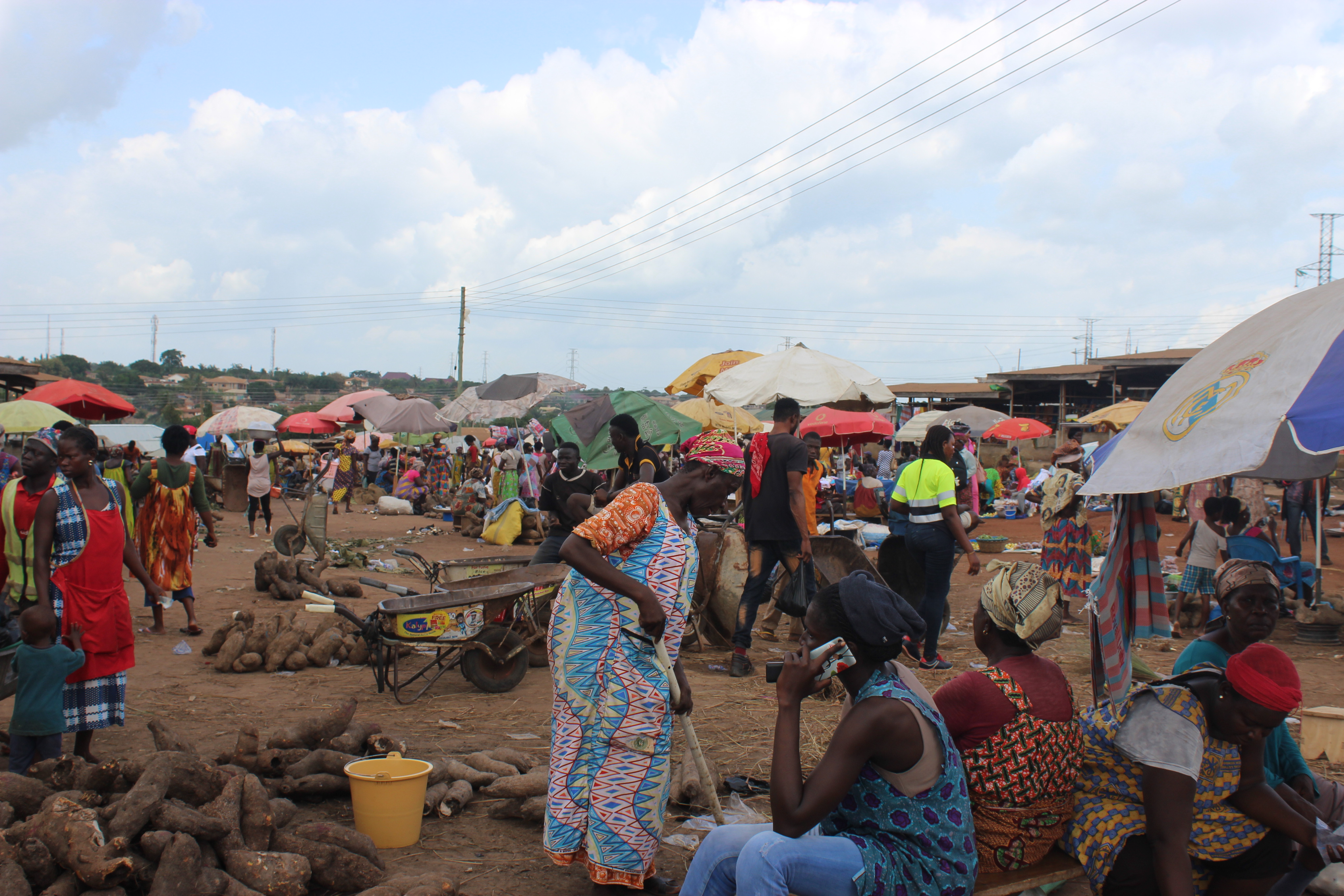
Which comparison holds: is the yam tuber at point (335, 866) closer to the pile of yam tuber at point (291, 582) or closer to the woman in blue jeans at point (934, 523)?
the woman in blue jeans at point (934, 523)

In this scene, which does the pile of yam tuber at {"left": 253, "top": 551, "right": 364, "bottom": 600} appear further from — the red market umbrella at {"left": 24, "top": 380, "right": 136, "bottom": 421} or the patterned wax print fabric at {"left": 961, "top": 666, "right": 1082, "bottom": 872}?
the patterned wax print fabric at {"left": 961, "top": 666, "right": 1082, "bottom": 872}

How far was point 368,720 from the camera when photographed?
547 cm

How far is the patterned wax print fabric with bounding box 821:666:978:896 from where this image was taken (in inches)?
89.1

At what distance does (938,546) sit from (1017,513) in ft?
46.1

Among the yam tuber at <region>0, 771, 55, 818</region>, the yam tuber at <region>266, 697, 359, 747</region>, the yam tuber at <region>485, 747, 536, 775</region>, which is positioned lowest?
the yam tuber at <region>485, 747, 536, 775</region>

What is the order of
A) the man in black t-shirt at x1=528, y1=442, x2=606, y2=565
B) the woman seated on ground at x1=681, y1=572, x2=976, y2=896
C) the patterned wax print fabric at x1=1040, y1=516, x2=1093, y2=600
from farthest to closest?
the patterned wax print fabric at x1=1040, y1=516, x2=1093, y2=600, the man in black t-shirt at x1=528, y1=442, x2=606, y2=565, the woman seated on ground at x1=681, y1=572, x2=976, y2=896

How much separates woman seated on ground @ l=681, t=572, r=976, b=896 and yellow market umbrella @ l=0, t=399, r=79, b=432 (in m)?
11.8

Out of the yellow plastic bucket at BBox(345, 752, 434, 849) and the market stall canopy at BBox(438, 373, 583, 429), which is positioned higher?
the market stall canopy at BBox(438, 373, 583, 429)

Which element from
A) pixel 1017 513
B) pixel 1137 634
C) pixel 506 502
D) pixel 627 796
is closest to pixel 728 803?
pixel 627 796

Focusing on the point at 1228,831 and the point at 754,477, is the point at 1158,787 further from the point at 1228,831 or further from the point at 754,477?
the point at 754,477

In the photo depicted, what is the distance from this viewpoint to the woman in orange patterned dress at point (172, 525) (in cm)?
791

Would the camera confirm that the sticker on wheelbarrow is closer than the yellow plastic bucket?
No

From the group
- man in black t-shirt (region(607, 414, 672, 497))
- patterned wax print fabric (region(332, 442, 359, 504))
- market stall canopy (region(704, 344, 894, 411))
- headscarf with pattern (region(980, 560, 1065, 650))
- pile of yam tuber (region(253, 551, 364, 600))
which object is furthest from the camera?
patterned wax print fabric (region(332, 442, 359, 504))

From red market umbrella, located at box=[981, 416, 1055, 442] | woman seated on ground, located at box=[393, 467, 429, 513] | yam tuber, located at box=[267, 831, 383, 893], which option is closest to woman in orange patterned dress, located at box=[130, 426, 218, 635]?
yam tuber, located at box=[267, 831, 383, 893]
